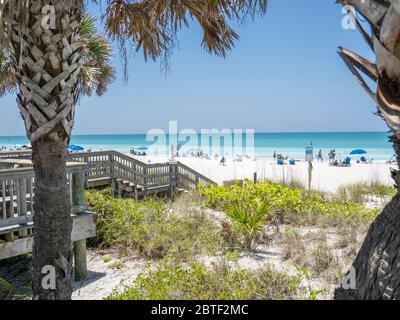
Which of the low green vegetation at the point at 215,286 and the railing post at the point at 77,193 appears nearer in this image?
the low green vegetation at the point at 215,286

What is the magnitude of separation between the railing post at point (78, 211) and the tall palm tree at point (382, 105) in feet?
18.5

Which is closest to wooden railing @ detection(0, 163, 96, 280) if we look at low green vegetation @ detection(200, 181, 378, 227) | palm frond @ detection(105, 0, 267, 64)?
palm frond @ detection(105, 0, 267, 64)

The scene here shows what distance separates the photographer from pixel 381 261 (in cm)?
182

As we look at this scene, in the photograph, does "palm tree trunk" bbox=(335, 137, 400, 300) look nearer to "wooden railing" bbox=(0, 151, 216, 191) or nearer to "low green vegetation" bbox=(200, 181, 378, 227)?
"low green vegetation" bbox=(200, 181, 378, 227)

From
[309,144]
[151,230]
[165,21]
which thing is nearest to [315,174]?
[151,230]

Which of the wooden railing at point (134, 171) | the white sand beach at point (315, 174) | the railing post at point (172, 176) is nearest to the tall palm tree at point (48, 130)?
the wooden railing at point (134, 171)

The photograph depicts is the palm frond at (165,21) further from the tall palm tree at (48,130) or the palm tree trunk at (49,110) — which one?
the tall palm tree at (48,130)

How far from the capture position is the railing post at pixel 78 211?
260 inches

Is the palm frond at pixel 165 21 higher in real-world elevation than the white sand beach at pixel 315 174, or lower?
higher

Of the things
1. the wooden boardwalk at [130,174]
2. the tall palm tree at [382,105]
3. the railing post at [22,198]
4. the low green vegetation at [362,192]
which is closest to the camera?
the tall palm tree at [382,105]

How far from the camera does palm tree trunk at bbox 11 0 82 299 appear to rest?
9.59 feet

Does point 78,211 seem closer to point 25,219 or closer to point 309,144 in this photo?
point 25,219
